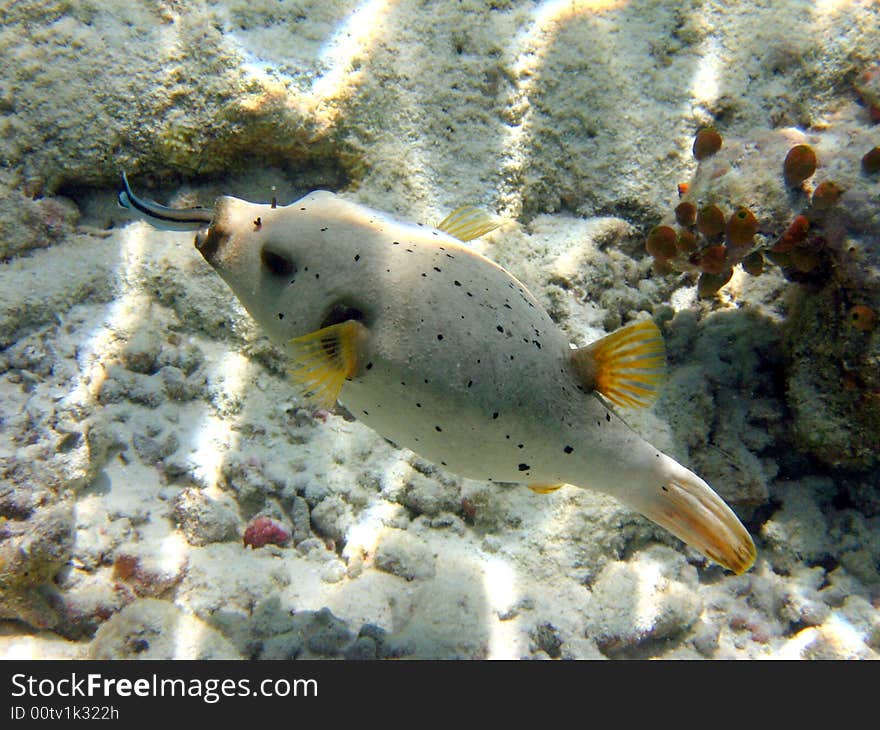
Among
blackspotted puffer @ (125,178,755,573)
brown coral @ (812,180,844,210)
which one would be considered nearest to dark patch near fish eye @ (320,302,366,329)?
blackspotted puffer @ (125,178,755,573)

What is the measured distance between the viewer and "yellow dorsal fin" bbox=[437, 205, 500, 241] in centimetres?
225

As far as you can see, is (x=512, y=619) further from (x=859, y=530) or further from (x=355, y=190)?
(x=355, y=190)

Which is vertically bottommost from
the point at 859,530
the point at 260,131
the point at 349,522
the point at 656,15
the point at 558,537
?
the point at 349,522

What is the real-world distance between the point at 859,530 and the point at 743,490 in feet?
2.87

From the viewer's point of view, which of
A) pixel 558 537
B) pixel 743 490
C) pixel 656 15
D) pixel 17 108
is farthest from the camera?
pixel 656 15

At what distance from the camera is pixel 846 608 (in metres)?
3.22

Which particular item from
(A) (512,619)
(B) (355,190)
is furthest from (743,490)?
(B) (355,190)

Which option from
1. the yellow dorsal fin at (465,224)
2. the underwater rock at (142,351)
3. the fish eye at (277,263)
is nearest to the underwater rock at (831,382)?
the yellow dorsal fin at (465,224)

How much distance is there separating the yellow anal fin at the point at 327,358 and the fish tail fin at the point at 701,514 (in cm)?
119

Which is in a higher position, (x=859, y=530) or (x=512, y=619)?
(x=859, y=530)

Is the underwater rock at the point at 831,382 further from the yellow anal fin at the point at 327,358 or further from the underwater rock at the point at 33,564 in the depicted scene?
the underwater rock at the point at 33,564

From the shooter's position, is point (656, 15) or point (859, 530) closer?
point (859, 530)

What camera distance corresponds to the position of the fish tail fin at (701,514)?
79.0 inches
